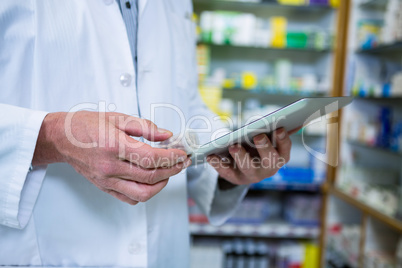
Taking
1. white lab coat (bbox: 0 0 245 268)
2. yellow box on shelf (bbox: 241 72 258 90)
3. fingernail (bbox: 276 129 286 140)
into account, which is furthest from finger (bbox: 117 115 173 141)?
yellow box on shelf (bbox: 241 72 258 90)

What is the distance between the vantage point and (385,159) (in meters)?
2.64

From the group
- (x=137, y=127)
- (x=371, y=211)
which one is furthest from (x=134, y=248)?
(x=371, y=211)

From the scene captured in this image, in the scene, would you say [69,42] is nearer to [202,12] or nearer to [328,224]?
[202,12]

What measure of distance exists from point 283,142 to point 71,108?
1.62ft

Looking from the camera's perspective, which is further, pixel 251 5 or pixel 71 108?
pixel 251 5

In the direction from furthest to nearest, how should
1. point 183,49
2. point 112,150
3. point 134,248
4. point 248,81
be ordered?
point 248,81
point 183,49
point 134,248
point 112,150

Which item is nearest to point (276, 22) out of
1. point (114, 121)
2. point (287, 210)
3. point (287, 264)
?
point (287, 210)

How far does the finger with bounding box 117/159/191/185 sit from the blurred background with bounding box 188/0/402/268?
6.34 ft

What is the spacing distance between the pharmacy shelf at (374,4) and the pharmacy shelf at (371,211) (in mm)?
1433

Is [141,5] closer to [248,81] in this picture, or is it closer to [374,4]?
[248,81]

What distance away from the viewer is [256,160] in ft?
2.68

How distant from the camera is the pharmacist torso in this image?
28.5 inches

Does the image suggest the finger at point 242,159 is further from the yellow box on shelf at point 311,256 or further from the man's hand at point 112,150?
the yellow box on shelf at point 311,256

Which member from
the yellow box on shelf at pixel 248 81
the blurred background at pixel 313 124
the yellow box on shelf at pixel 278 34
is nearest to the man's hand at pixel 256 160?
the blurred background at pixel 313 124
